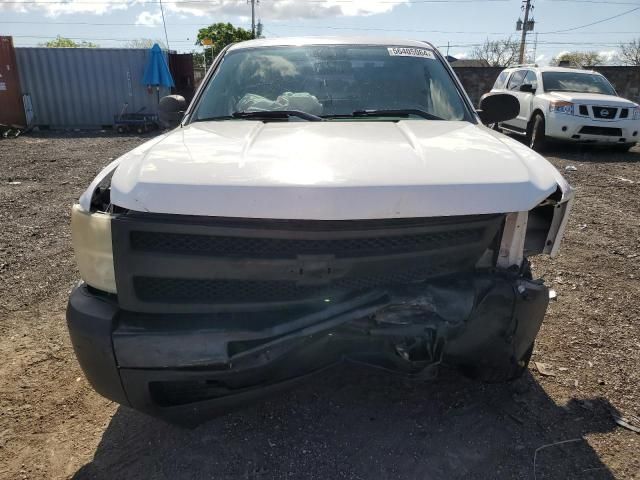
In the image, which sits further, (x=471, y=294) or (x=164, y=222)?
(x=471, y=294)

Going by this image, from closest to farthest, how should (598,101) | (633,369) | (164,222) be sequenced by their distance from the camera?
(164,222), (633,369), (598,101)

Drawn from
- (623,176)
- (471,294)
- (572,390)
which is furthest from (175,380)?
(623,176)

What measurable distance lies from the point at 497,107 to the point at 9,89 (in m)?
15.7

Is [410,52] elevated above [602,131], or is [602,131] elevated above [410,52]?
[410,52]

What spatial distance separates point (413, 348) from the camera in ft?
6.80

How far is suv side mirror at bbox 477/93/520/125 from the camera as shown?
356 centimetres

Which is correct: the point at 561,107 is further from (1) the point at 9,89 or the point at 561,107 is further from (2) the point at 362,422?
(1) the point at 9,89

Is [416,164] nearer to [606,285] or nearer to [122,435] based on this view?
[122,435]

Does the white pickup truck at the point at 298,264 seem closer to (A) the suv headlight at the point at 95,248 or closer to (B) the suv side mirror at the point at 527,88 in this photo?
(A) the suv headlight at the point at 95,248

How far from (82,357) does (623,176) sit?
8953 millimetres

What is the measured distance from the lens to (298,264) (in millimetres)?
1841

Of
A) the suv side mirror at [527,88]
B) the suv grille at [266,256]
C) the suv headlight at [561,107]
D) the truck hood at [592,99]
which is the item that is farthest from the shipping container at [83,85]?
the suv grille at [266,256]

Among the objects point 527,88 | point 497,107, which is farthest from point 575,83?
point 497,107

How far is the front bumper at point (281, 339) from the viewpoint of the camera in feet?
6.07
